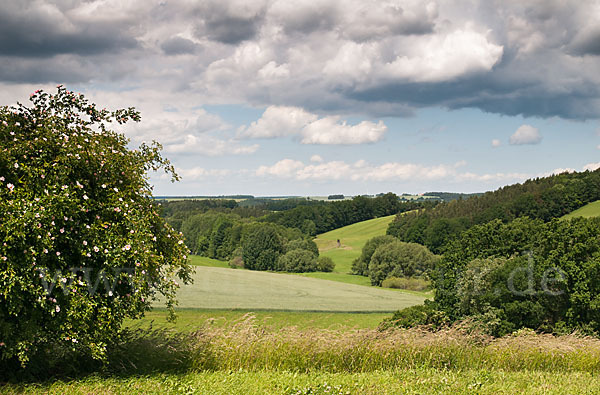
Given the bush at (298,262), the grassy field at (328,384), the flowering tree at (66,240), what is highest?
the flowering tree at (66,240)

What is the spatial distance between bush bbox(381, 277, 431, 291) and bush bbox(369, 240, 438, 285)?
5.03ft

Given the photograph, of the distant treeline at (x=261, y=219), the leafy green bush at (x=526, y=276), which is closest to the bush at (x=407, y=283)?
the distant treeline at (x=261, y=219)

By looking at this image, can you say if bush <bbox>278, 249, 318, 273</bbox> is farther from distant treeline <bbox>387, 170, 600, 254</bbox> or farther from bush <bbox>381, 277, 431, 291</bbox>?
distant treeline <bbox>387, 170, 600, 254</bbox>

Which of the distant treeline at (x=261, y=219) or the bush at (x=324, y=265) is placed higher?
the distant treeline at (x=261, y=219)

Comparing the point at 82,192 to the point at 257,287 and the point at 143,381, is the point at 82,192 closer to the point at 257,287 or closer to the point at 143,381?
the point at 143,381

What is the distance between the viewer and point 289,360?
8742mm

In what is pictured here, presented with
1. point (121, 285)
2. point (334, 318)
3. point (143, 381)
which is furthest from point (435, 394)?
point (334, 318)

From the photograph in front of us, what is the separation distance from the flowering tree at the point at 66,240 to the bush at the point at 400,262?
68.2 meters

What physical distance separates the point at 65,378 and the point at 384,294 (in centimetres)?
5186

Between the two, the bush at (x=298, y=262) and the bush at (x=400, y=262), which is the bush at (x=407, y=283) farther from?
the bush at (x=298, y=262)

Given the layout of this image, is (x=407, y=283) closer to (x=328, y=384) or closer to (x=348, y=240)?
(x=348, y=240)

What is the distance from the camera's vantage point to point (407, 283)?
2766 inches

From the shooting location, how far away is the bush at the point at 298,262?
87.2 m

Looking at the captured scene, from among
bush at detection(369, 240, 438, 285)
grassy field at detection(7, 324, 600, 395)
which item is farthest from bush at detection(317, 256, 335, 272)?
grassy field at detection(7, 324, 600, 395)
